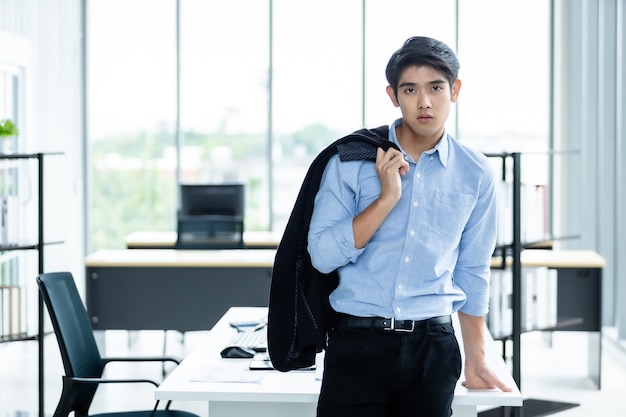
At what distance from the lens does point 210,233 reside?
6.12m

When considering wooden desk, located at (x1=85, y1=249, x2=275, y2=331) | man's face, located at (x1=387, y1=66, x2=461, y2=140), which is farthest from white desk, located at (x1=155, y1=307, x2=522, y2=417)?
wooden desk, located at (x1=85, y1=249, x2=275, y2=331)

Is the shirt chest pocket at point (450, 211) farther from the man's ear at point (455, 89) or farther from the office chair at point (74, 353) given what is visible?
the office chair at point (74, 353)

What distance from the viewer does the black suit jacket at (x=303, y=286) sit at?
83.5 inches

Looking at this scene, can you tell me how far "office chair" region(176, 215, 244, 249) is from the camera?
6092 millimetres

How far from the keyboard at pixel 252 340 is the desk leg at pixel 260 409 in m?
0.44

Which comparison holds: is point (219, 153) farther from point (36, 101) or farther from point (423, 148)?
point (423, 148)

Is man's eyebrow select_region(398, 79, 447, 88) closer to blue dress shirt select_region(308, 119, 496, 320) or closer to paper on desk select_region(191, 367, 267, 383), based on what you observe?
blue dress shirt select_region(308, 119, 496, 320)

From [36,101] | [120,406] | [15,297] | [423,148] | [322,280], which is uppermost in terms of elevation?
[36,101]

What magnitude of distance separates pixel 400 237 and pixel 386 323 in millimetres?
203

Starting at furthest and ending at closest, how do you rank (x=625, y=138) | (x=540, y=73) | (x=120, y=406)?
1. (x=540, y=73)
2. (x=625, y=138)
3. (x=120, y=406)

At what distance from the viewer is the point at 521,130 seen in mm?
7883

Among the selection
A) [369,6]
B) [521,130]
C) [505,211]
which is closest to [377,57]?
[369,6]

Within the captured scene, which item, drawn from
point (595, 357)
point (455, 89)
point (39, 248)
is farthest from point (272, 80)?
point (455, 89)

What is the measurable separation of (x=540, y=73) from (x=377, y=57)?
143 centimetres
